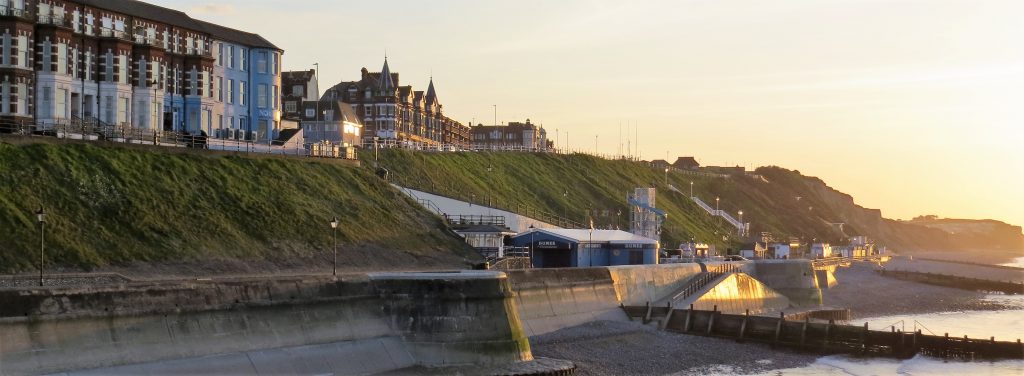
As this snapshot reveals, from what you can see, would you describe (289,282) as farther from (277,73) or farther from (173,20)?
(277,73)

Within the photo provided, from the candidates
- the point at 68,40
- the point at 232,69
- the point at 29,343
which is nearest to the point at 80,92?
the point at 68,40

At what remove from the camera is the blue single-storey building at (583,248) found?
75.4 metres

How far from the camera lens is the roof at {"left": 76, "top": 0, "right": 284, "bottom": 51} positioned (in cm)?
7544

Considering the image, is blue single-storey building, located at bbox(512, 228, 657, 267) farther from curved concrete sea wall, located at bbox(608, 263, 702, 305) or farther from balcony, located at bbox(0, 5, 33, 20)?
balcony, located at bbox(0, 5, 33, 20)

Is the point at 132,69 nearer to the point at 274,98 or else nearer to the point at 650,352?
the point at 274,98

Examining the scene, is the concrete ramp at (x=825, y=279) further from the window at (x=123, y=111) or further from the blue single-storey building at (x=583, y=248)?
the window at (x=123, y=111)

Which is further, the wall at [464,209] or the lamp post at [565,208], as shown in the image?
the lamp post at [565,208]

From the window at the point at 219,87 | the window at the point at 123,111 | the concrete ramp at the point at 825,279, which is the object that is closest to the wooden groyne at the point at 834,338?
the window at the point at 123,111

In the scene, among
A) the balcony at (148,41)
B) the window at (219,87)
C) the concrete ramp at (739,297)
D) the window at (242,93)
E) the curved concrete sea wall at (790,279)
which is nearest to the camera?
the concrete ramp at (739,297)

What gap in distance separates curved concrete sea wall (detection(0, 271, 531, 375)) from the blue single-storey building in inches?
1114

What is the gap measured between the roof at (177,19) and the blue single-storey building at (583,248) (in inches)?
1088

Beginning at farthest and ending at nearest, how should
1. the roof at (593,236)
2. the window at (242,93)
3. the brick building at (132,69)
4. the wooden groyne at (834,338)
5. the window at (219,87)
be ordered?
the window at (242,93) < the window at (219,87) < the roof at (593,236) < the brick building at (132,69) < the wooden groyne at (834,338)

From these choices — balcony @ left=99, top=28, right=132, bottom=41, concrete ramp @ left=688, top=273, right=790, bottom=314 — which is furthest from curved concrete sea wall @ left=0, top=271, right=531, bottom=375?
balcony @ left=99, top=28, right=132, bottom=41

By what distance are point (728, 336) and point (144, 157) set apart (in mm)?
35088
